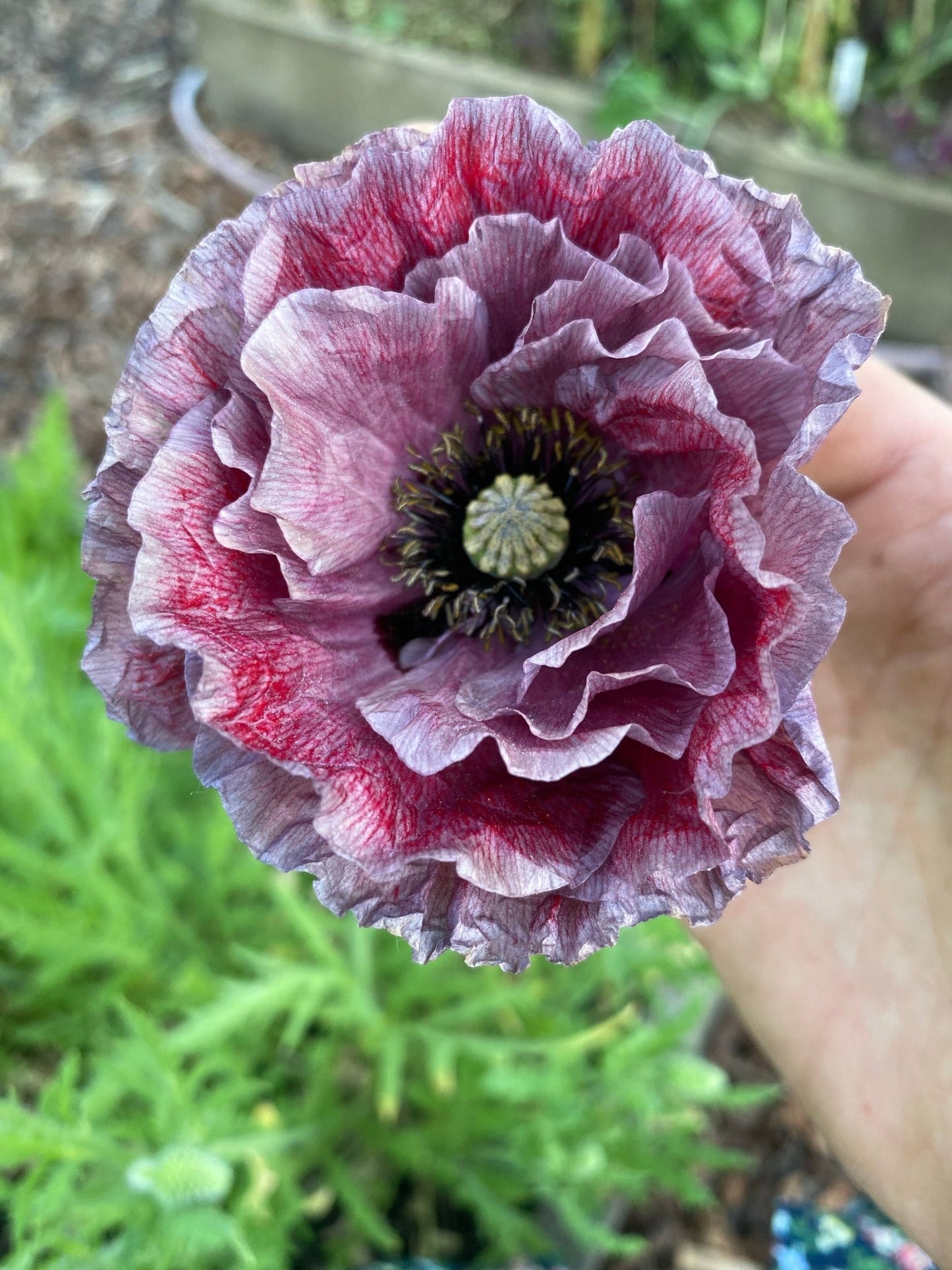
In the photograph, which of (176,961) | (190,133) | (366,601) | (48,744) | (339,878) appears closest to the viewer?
(339,878)

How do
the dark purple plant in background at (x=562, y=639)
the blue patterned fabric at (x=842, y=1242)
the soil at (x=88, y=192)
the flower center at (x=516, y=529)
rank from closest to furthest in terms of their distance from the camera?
the dark purple plant in background at (x=562, y=639), the flower center at (x=516, y=529), the blue patterned fabric at (x=842, y=1242), the soil at (x=88, y=192)

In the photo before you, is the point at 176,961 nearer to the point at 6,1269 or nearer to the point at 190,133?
the point at 6,1269

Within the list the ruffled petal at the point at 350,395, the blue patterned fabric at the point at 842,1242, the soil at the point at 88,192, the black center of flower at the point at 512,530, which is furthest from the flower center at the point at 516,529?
the soil at the point at 88,192

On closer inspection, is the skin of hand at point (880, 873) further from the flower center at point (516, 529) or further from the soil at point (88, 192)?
the soil at point (88, 192)

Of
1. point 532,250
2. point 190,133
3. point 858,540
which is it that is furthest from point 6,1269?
point 190,133

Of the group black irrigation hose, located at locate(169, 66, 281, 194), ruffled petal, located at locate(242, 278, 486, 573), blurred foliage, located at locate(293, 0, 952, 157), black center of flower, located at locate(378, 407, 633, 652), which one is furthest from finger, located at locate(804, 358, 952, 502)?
black irrigation hose, located at locate(169, 66, 281, 194)

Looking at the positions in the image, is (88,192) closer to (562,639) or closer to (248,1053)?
(248,1053)
